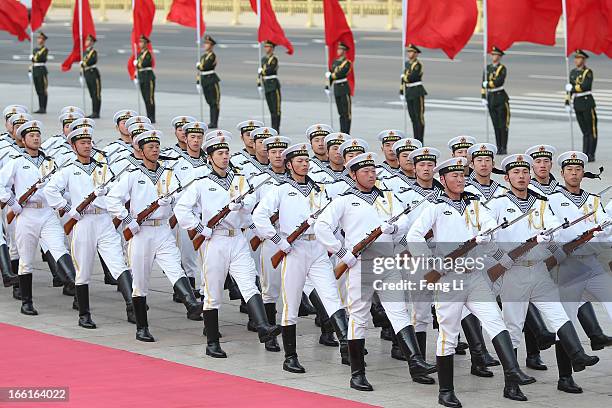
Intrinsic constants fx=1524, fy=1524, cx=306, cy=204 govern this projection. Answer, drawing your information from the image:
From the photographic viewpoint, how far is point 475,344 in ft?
40.9

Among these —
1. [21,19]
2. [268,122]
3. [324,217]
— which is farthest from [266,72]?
[324,217]

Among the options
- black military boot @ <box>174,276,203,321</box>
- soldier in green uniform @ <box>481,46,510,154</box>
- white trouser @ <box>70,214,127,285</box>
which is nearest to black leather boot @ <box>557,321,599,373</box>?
black military boot @ <box>174,276,203,321</box>

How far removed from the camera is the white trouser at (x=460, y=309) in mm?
11633

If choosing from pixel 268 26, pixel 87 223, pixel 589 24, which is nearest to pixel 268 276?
pixel 87 223

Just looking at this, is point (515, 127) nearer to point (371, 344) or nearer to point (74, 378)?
point (371, 344)

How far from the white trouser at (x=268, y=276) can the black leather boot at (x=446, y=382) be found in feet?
8.77

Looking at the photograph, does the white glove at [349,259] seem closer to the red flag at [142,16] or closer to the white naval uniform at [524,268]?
the white naval uniform at [524,268]

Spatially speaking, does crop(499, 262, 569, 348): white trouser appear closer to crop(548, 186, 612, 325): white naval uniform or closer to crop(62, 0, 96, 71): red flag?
crop(548, 186, 612, 325): white naval uniform

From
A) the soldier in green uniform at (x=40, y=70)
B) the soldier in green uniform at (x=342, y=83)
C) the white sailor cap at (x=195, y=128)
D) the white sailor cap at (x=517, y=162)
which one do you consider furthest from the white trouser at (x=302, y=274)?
the soldier in green uniform at (x=40, y=70)

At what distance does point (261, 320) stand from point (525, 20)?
329 inches

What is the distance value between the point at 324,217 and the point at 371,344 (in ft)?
5.95

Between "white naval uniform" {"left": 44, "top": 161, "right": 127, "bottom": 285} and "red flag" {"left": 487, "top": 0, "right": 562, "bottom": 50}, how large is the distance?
7240 millimetres

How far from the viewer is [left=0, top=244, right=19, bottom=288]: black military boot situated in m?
16.0

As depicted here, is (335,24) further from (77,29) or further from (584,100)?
(77,29)
